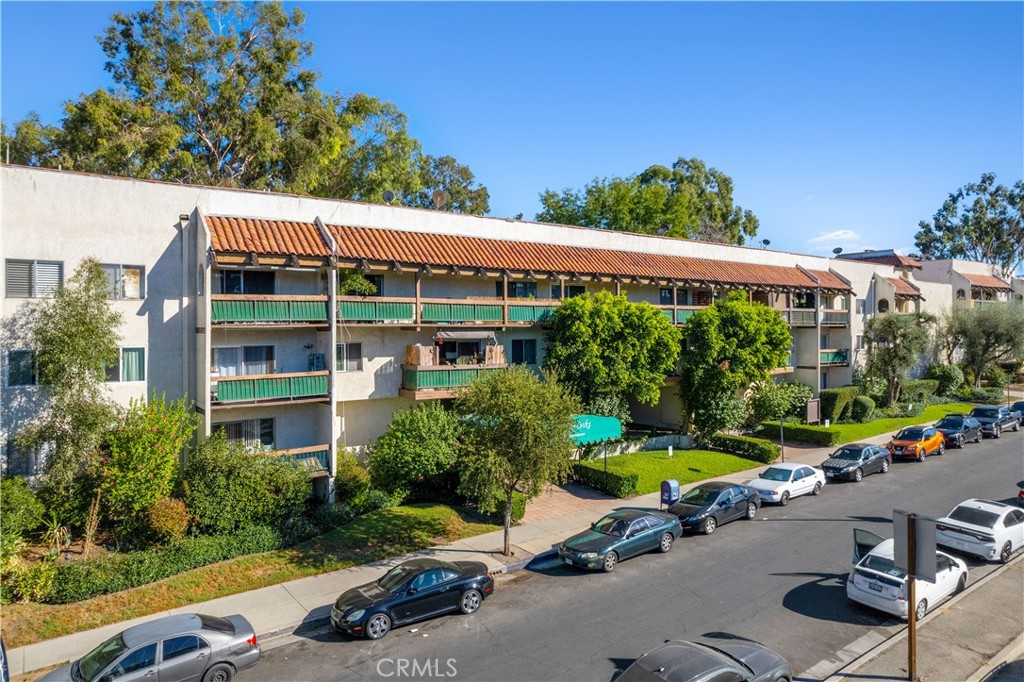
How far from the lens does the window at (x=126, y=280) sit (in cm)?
2078

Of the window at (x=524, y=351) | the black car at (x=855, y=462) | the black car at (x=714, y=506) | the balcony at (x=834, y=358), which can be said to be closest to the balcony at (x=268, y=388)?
the window at (x=524, y=351)

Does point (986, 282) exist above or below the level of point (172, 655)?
above

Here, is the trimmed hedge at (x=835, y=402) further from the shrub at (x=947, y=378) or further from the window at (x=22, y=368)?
the window at (x=22, y=368)

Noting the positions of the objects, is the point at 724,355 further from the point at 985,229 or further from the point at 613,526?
the point at 985,229

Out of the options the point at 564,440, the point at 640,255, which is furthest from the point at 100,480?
the point at 640,255

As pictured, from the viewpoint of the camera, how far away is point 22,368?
19.3m

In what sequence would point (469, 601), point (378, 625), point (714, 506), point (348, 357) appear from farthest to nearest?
point (348, 357) → point (714, 506) → point (469, 601) → point (378, 625)

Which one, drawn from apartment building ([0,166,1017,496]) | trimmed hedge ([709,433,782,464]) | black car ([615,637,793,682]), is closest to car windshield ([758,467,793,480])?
trimmed hedge ([709,433,782,464])

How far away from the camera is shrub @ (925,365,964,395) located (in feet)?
164

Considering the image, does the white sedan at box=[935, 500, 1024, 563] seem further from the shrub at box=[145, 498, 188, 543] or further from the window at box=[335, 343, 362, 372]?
the shrub at box=[145, 498, 188, 543]

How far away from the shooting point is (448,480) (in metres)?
24.5

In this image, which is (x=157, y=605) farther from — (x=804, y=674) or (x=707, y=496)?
(x=707, y=496)

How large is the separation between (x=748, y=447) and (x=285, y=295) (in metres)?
23.2

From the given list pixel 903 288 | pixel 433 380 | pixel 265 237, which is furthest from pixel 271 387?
pixel 903 288
